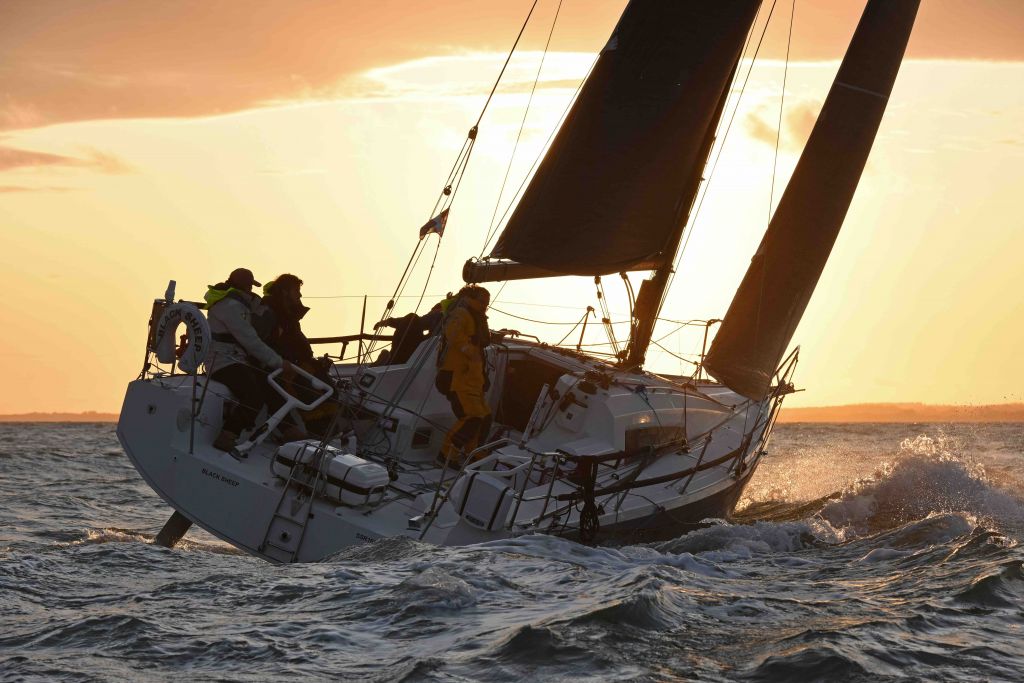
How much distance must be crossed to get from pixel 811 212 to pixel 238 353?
266 inches

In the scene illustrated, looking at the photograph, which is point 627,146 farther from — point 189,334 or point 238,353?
point 189,334

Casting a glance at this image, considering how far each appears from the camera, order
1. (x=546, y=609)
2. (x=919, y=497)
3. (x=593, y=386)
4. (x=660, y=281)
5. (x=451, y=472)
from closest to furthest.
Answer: (x=546, y=609) → (x=451, y=472) → (x=593, y=386) → (x=919, y=497) → (x=660, y=281)

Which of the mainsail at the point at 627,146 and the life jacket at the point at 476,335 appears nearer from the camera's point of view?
the life jacket at the point at 476,335

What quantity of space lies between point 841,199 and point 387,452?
608 centimetres

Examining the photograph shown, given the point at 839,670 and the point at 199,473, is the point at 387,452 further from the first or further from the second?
the point at 839,670

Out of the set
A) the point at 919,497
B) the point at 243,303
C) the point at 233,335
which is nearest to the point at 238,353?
the point at 233,335

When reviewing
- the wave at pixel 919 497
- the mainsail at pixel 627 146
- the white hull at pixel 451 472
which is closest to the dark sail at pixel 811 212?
the white hull at pixel 451 472

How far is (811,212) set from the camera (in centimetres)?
1344

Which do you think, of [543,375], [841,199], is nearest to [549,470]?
[543,375]

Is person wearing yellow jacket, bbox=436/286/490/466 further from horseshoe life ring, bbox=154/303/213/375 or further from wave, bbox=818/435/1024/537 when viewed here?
wave, bbox=818/435/1024/537

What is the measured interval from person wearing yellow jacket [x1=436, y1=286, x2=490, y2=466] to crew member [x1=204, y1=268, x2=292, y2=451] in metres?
1.36

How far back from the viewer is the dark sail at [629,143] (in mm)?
12273

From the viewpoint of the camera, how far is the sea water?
6.30 m

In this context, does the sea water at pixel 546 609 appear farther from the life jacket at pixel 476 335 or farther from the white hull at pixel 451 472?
the life jacket at pixel 476 335
